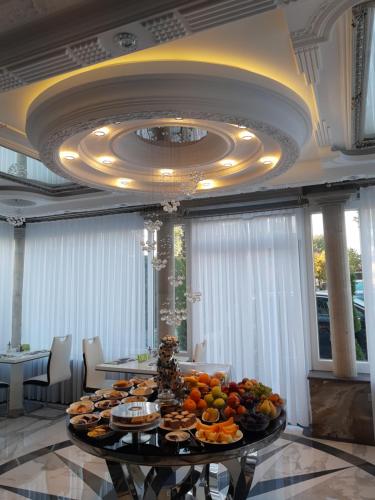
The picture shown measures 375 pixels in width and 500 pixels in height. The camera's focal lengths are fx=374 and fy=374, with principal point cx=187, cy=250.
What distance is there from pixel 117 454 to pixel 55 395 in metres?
4.48

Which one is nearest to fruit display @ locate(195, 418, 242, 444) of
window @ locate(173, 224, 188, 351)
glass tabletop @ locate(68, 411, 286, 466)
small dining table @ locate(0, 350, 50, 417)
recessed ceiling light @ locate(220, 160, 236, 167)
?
glass tabletop @ locate(68, 411, 286, 466)

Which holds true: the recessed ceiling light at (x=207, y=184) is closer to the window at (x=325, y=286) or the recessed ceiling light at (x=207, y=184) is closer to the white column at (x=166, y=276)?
the white column at (x=166, y=276)

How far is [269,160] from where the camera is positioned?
3.27 metres

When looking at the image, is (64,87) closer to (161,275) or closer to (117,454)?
(117,454)

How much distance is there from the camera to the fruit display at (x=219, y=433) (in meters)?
2.13

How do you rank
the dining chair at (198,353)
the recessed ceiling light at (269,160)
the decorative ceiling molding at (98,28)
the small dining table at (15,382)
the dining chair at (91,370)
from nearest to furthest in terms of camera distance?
the decorative ceiling molding at (98,28), the recessed ceiling light at (269,160), the dining chair at (198,353), the dining chair at (91,370), the small dining table at (15,382)

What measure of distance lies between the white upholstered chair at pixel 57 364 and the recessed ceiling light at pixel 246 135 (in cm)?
406

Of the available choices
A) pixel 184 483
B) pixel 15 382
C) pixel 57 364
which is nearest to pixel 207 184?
pixel 184 483

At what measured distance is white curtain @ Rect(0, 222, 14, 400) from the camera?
20.7 feet

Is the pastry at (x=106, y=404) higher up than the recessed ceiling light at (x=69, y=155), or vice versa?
the recessed ceiling light at (x=69, y=155)

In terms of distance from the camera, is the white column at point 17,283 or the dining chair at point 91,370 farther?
the white column at point 17,283

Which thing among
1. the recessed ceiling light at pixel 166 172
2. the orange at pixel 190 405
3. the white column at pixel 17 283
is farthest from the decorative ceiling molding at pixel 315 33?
the white column at pixel 17 283

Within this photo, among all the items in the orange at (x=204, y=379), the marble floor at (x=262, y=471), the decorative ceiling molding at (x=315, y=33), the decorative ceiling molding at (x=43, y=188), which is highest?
the decorative ceiling molding at (x=43, y=188)

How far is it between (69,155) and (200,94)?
137cm
